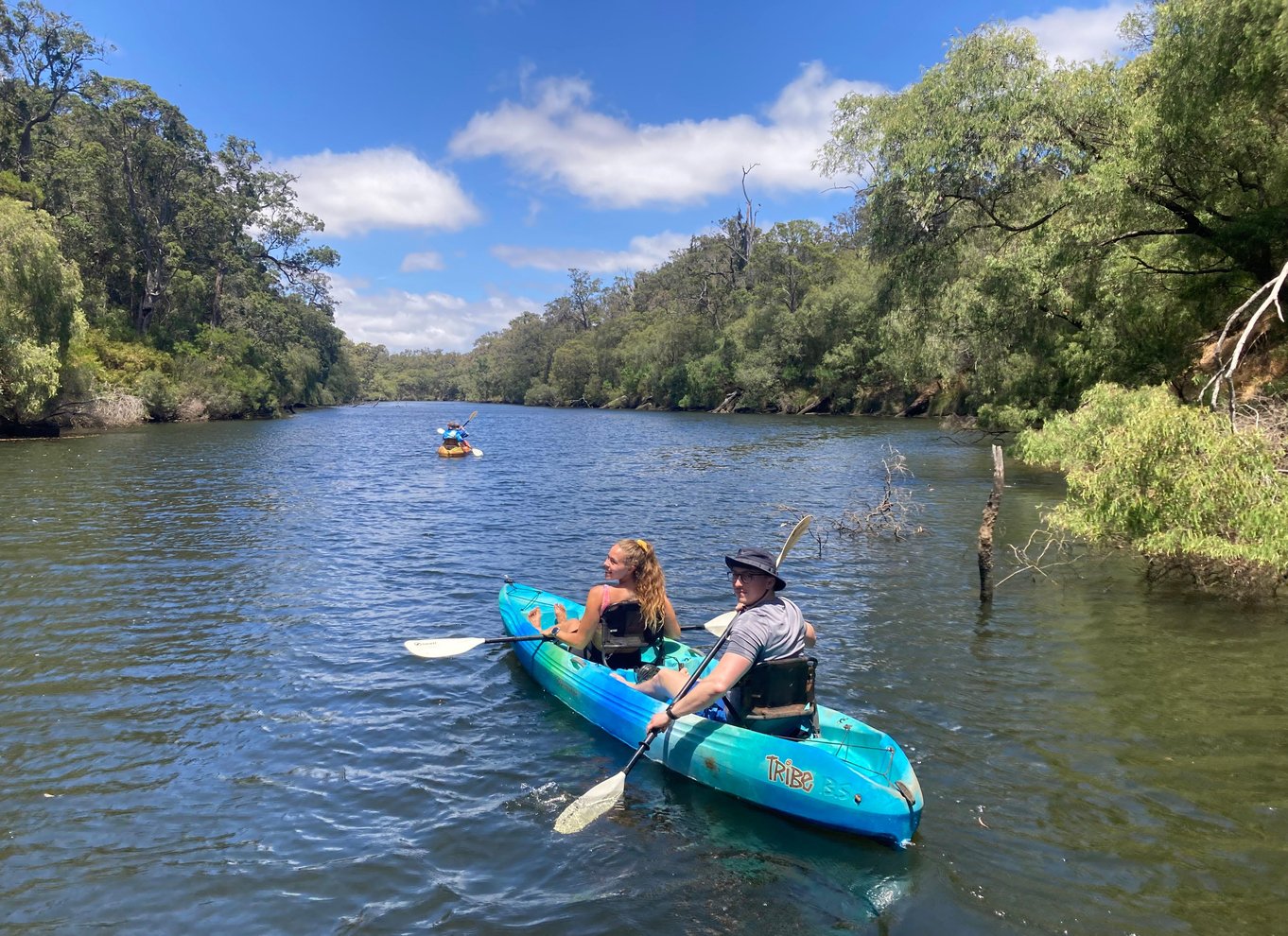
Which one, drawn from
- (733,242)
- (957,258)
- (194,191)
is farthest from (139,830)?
(733,242)

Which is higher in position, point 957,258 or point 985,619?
point 957,258

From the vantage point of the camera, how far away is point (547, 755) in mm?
6777

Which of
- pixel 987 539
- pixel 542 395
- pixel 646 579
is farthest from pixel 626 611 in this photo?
pixel 542 395

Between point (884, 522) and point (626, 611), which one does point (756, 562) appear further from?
point (884, 522)

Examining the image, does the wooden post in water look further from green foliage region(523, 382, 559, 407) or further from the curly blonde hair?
green foliage region(523, 382, 559, 407)

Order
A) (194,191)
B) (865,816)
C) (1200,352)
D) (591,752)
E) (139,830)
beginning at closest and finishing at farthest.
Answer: (865,816) → (139,830) → (591,752) → (1200,352) → (194,191)

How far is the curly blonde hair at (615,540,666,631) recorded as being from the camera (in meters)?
7.45

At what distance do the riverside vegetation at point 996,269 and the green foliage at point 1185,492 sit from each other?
3 cm

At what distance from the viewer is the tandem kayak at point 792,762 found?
512 cm

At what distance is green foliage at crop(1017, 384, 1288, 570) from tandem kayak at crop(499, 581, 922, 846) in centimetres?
510

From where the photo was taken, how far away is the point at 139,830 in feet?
18.2

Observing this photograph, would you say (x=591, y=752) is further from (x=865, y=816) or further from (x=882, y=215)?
(x=882, y=215)

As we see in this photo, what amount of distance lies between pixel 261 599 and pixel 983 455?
80.1 feet

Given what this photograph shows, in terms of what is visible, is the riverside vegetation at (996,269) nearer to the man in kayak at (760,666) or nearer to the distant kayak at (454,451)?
the man in kayak at (760,666)
